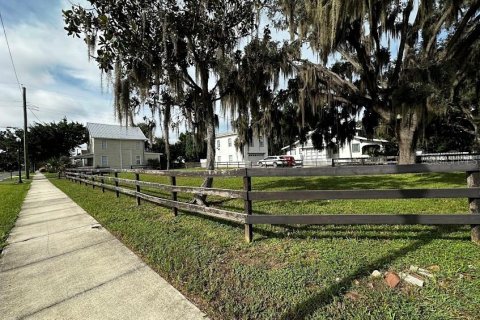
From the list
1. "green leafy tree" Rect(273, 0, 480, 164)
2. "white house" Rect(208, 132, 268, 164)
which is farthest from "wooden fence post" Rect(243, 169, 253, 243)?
"white house" Rect(208, 132, 268, 164)

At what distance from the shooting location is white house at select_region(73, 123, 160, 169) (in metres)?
37.0

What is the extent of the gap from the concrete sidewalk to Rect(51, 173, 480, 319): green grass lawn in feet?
0.73

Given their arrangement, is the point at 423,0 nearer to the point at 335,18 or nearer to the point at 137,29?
the point at 335,18

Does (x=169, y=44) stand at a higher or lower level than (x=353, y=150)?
higher

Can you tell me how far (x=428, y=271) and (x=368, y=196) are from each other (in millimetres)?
930

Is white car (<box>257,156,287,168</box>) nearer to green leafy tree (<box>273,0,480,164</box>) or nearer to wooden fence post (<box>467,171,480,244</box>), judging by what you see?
green leafy tree (<box>273,0,480,164</box>)

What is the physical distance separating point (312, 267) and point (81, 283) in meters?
2.54

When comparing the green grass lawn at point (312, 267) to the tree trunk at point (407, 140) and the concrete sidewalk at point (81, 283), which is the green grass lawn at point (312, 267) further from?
the tree trunk at point (407, 140)

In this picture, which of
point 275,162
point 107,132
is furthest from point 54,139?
point 275,162

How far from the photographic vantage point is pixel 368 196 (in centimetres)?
331

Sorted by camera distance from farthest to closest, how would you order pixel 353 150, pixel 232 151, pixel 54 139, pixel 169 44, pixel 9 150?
pixel 9 150 < pixel 232 151 < pixel 54 139 < pixel 353 150 < pixel 169 44

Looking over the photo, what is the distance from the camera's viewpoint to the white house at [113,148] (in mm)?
37000

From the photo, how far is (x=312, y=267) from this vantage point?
297cm

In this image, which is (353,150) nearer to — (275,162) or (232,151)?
(275,162)
